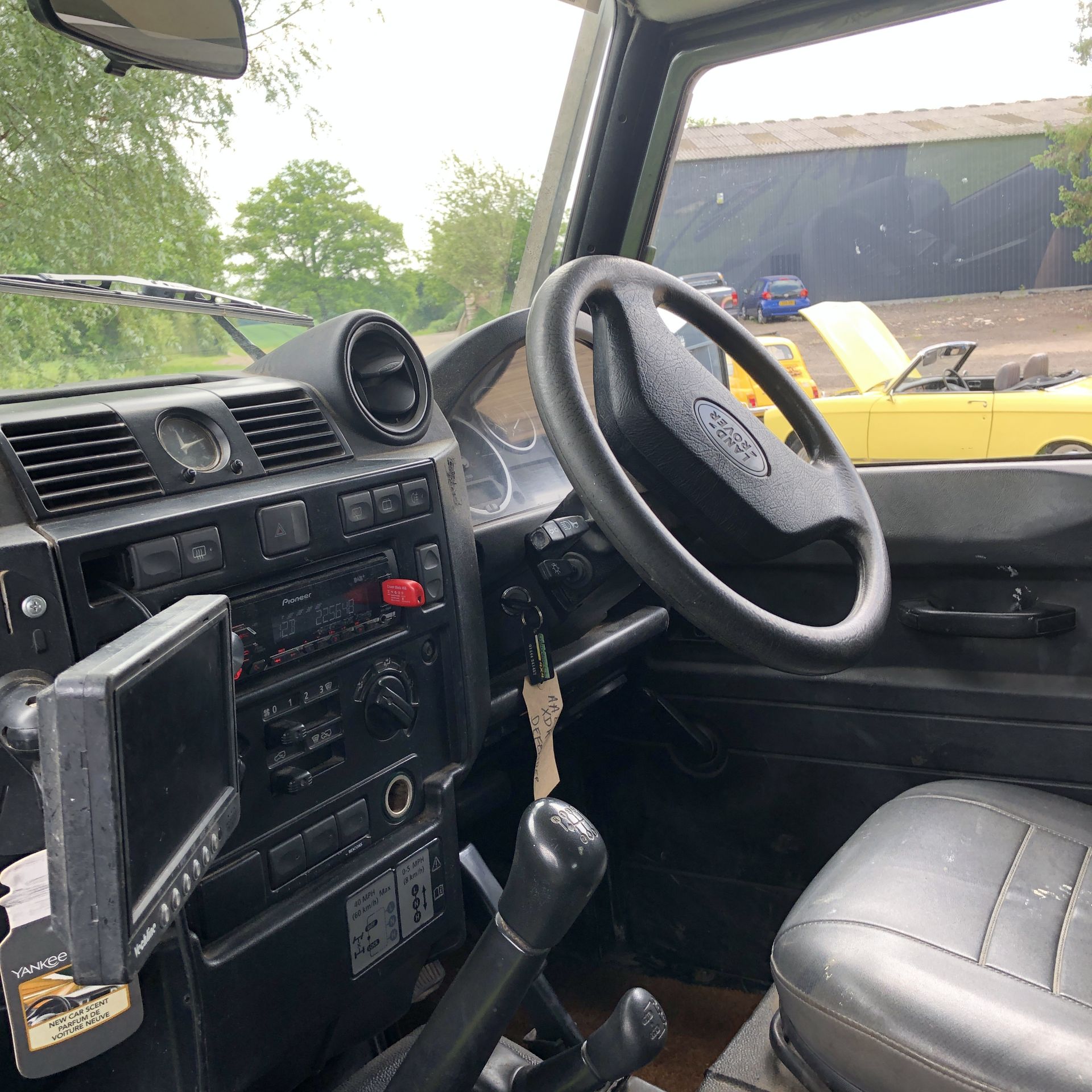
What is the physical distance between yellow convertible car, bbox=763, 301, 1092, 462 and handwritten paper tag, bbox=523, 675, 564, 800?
0.79 m

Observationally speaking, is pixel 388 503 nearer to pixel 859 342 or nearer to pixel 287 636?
pixel 287 636

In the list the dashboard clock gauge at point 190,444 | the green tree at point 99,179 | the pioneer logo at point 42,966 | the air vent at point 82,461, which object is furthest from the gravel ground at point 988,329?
the pioneer logo at point 42,966

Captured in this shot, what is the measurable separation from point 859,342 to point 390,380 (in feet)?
3.63

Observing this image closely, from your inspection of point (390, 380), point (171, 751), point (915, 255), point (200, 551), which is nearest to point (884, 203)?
point (915, 255)

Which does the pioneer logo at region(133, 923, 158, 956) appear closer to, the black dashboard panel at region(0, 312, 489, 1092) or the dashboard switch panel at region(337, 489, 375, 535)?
the black dashboard panel at region(0, 312, 489, 1092)

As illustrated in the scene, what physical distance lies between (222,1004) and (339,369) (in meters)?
0.72

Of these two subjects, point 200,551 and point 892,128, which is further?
point 892,128

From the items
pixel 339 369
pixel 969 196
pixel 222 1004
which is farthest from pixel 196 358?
pixel 969 196

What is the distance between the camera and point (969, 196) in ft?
5.90

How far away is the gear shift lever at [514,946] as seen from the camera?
1003mm

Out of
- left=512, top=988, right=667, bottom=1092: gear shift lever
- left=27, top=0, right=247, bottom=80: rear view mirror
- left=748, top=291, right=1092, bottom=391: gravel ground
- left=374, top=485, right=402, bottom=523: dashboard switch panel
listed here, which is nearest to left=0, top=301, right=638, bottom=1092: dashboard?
left=374, top=485, right=402, bottom=523: dashboard switch panel

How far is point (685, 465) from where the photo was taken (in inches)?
44.6

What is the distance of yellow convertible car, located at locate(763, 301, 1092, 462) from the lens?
5.99 feet

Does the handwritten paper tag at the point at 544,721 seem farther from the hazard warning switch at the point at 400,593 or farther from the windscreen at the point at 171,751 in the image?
the windscreen at the point at 171,751
